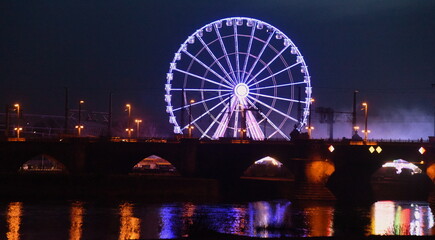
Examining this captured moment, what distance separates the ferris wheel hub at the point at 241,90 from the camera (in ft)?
334

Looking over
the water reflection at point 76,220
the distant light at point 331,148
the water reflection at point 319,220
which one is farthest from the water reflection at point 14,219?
the distant light at point 331,148

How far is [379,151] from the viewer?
94688 millimetres

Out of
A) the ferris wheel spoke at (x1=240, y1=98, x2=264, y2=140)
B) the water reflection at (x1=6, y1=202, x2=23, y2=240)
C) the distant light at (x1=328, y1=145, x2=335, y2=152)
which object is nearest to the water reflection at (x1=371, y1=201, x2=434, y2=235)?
the distant light at (x1=328, y1=145, x2=335, y2=152)

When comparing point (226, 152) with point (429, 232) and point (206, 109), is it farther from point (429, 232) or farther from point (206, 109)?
point (429, 232)

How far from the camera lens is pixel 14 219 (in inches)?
2854

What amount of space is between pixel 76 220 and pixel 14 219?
5.12 m

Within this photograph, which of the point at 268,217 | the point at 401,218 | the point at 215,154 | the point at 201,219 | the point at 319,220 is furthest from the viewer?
the point at 215,154

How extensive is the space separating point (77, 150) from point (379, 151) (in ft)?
118

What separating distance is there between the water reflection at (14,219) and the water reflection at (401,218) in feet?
88.7

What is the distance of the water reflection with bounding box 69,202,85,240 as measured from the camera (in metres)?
63.8

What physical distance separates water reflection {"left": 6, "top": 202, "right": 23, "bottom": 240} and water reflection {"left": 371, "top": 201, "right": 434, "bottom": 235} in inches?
1064

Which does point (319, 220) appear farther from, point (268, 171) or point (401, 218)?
point (268, 171)

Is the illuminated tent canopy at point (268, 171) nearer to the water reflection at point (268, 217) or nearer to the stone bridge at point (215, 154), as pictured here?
the stone bridge at point (215, 154)

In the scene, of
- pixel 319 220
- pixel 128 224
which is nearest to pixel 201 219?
pixel 128 224
